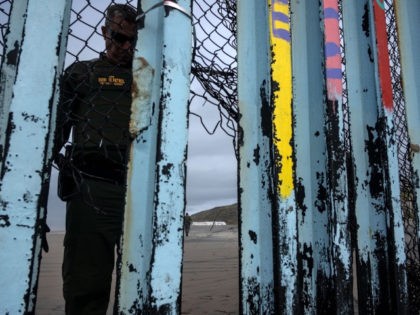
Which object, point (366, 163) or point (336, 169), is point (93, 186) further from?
point (366, 163)

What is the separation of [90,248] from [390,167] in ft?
4.98

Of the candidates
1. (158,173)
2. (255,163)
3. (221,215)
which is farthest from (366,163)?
(221,215)

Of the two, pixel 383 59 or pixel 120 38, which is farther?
pixel 120 38

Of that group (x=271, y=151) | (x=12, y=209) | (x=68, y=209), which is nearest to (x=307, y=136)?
(x=271, y=151)

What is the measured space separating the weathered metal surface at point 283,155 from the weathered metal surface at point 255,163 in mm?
25

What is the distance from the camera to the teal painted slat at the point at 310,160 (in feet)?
3.97

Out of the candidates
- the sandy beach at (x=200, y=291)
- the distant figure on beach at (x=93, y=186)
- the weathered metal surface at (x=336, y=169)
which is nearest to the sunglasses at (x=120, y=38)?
the distant figure on beach at (x=93, y=186)

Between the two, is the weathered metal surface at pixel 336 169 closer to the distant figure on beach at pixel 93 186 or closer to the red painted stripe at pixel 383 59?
the red painted stripe at pixel 383 59

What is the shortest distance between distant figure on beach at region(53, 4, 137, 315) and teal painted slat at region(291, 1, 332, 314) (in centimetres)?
83

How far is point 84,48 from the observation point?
104cm

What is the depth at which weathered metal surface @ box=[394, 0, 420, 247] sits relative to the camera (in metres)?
1.58

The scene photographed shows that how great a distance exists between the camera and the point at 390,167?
1.43 metres

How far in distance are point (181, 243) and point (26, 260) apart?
0.37 metres

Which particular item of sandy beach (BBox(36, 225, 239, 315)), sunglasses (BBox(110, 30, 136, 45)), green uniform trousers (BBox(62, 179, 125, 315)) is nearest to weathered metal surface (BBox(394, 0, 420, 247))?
sunglasses (BBox(110, 30, 136, 45))
